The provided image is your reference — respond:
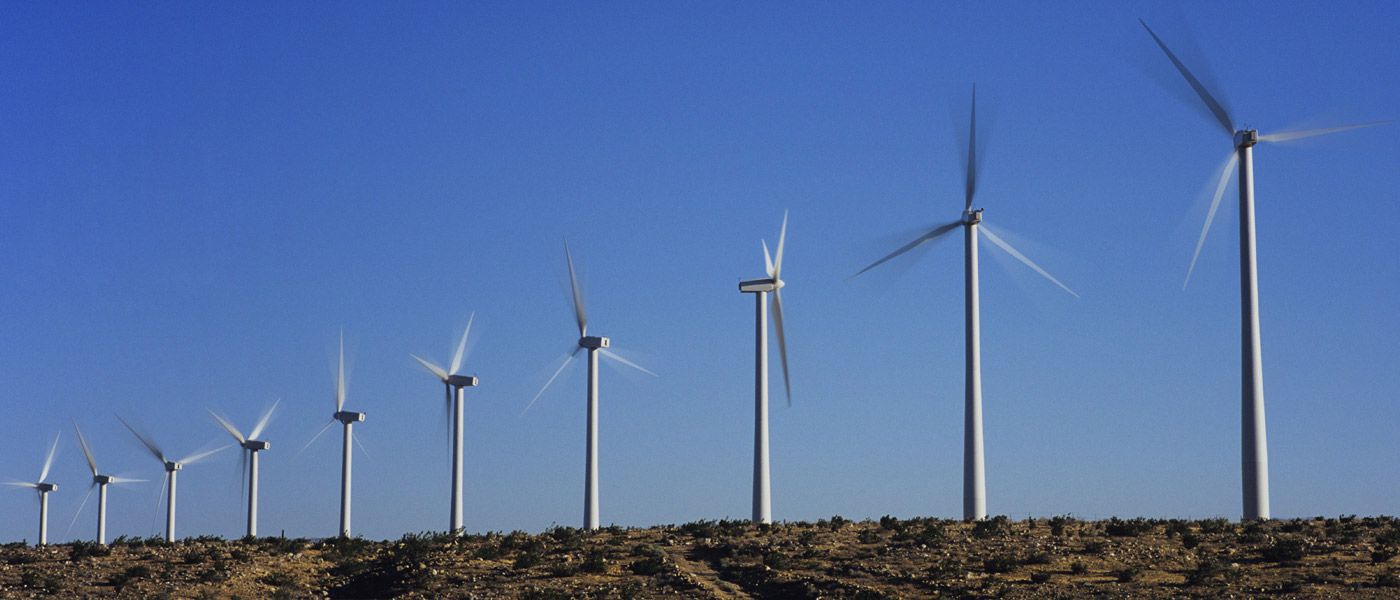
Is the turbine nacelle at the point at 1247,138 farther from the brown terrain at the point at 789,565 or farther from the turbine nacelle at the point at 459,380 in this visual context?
the turbine nacelle at the point at 459,380

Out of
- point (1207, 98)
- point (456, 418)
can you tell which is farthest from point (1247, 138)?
point (456, 418)

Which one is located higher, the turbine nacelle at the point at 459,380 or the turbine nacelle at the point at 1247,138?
the turbine nacelle at the point at 1247,138

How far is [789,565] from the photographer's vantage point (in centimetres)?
4366

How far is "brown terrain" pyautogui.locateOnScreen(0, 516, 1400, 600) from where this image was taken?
40.2 m

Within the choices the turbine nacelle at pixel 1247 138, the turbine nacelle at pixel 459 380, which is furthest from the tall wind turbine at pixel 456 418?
the turbine nacelle at pixel 1247 138

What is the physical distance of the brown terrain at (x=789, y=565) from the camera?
132ft

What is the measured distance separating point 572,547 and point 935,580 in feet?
43.7

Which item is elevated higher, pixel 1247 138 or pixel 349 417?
pixel 1247 138

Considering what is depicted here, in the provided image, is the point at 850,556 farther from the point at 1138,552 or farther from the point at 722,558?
the point at 1138,552

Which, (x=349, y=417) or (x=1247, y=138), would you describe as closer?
(x=1247, y=138)

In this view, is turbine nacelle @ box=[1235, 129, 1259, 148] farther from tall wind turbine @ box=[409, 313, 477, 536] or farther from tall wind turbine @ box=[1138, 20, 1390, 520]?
tall wind turbine @ box=[409, 313, 477, 536]

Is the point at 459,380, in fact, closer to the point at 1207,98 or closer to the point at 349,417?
the point at 349,417

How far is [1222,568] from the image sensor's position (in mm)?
41250

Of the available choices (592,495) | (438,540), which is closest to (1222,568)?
(438,540)
